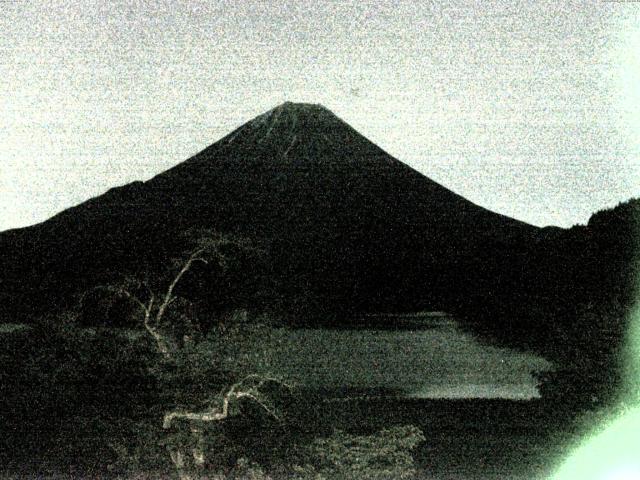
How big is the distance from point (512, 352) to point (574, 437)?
12410 mm

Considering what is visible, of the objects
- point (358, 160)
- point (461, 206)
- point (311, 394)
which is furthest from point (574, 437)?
point (358, 160)

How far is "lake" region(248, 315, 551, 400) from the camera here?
66.8ft

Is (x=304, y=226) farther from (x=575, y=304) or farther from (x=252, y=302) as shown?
(x=252, y=302)

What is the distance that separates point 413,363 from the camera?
79.2 ft

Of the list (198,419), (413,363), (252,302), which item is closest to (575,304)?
(252,302)

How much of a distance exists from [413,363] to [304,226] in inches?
550

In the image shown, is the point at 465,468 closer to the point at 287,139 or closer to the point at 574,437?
the point at 574,437

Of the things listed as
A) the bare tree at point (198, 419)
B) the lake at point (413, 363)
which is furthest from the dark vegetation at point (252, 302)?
the lake at point (413, 363)

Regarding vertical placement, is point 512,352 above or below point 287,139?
below

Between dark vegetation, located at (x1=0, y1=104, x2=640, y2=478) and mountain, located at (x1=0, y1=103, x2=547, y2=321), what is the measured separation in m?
0.14

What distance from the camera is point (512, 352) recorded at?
21.4 metres

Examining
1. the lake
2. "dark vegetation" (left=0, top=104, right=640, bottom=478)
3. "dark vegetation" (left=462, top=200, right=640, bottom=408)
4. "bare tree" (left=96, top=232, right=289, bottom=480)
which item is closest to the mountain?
"dark vegetation" (left=0, top=104, right=640, bottom=478)

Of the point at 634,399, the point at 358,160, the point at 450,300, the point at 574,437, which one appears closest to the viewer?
the point at 634,399

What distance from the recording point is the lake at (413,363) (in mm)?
20359
